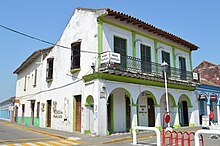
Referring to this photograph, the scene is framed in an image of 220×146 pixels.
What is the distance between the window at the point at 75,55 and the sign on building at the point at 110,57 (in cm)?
Result: 294

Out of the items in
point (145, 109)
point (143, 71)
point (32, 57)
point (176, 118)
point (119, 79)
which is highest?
point (32, 57)

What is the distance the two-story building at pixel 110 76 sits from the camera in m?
13.9

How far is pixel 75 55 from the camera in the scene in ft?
53.3

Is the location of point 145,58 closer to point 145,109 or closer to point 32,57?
point 145,109

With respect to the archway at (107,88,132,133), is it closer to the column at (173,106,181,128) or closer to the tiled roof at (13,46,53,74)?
the column at (173,106,181,128)

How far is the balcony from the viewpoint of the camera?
13484mm

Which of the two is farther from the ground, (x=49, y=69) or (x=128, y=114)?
(x=49, y=69)

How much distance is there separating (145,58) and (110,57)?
4.42m

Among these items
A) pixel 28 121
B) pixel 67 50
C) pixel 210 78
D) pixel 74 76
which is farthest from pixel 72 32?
pixel 210 78

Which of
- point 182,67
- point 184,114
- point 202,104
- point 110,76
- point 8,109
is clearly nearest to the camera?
point 110,76

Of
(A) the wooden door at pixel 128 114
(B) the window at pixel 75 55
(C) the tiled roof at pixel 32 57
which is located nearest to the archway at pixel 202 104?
(A) the wooden door at pixel 128 114

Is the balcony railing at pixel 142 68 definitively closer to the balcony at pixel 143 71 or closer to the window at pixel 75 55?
the balcony at pixel 143 71

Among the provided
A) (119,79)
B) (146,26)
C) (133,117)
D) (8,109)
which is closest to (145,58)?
(146,26)

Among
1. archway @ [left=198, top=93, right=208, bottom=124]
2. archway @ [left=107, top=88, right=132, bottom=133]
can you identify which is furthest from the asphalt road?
archway @ [left=198, top=93, right=208, bottom=124]
